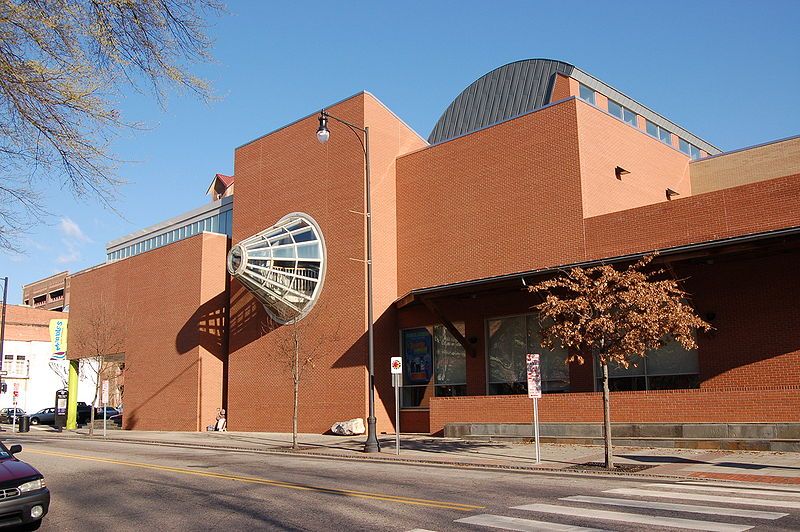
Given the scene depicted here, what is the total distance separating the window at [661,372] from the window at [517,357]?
5.71 ft

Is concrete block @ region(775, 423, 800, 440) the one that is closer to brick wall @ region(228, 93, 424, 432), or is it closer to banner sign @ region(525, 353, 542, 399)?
banner sign @ region(525, 353, 542, 399)

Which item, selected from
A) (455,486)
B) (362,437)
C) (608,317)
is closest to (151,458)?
(362,437)

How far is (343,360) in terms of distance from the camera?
29.9 metres

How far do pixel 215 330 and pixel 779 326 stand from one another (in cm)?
2602

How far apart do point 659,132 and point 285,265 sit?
19894 millimetres

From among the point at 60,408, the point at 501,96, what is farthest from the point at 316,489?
the point at 60,408

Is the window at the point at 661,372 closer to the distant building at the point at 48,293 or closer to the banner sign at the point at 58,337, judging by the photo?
the banner sign at the point at 58,337

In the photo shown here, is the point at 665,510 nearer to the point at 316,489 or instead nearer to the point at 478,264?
the point at 316,489

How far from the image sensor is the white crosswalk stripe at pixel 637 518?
345 inches

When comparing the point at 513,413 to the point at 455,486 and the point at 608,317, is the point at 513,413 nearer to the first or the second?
the point at 608,317

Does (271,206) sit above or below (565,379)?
above

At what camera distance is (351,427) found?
2848 cm

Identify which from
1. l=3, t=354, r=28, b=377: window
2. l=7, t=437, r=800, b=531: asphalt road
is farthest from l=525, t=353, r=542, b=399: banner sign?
l=3, t=354, r=28, b=377: window

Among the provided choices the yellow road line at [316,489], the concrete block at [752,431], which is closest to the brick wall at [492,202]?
the concrete block at [752,431]
